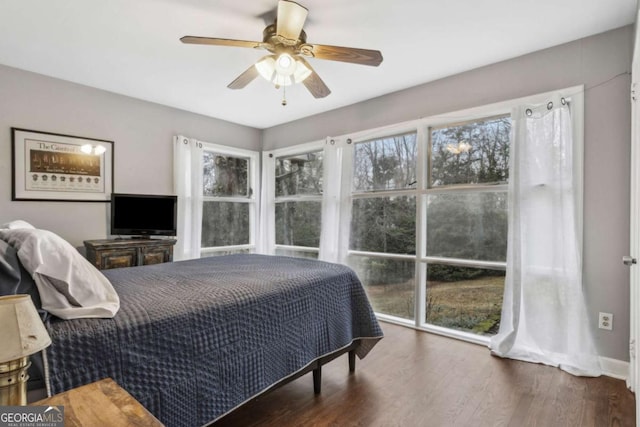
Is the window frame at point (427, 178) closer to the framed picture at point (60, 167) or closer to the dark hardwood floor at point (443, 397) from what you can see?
the dark hardwood floor at point (443, 397)

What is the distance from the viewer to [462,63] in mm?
2879

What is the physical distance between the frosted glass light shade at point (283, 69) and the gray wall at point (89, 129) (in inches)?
87.3

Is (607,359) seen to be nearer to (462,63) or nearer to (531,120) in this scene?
(531,120)

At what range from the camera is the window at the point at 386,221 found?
3.54 metres

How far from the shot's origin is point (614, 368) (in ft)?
7.58

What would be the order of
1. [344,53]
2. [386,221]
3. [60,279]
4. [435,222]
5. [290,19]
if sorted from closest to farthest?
[60,279] → [290,19] → [344,53] → [435,222] → [386,221]

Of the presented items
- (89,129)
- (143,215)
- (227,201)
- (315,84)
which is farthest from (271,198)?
(315,84)

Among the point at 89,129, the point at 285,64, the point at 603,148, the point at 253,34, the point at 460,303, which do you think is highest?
the point at 253,34

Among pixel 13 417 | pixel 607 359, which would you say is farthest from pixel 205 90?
pixel 607 359

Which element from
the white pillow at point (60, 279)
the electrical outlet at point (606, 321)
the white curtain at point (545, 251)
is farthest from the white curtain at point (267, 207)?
the electrical outlet at point (606, 321)

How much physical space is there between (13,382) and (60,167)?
321 cm

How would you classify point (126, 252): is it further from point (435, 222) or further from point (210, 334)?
point (435, 222)

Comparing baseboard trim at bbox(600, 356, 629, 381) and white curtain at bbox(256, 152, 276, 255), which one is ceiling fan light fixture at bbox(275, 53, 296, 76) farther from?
baseboard trim at bbox(600, 356, 629, 381)

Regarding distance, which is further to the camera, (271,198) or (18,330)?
(271,198)
